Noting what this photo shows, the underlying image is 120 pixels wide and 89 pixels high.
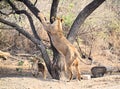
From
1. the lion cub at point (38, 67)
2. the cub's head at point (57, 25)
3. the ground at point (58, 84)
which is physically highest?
the cub's head at point (57, 25)

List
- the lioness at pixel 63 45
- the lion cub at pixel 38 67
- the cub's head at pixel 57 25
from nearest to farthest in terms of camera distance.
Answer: the lioness at pixel 63 45 → the cub's head at pixel 57 25 → the lion cub at pixel 38 67

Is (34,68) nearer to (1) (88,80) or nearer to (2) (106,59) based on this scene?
(1) (88,80)

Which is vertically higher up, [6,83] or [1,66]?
[1,66]

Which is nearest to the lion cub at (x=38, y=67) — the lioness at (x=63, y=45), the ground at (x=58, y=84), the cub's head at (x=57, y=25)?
the ground at (x=58, y=84)

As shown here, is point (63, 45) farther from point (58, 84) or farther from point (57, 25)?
point (58, 84)

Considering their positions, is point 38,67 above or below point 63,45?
below

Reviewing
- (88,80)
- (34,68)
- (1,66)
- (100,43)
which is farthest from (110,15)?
(88,80)

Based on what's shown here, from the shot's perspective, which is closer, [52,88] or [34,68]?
[52,88]

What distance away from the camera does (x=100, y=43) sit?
24.5 m

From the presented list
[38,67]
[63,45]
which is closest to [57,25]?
[63,45]

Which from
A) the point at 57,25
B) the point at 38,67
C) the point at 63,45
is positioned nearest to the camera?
the point at 63,45

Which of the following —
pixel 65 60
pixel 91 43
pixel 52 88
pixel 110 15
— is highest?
pixel 110 15

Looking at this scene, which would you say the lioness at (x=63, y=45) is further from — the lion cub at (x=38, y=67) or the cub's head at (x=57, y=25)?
the lion cub at (x=38, y=67)

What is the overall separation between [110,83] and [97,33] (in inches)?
417
